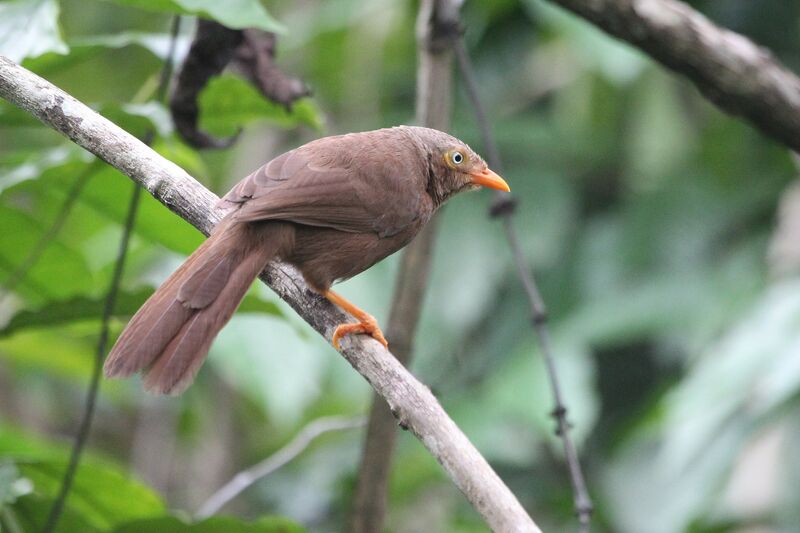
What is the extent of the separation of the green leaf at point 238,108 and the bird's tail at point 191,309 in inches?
27.9

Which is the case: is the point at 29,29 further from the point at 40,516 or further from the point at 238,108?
the point at 40,516

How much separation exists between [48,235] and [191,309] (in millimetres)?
730

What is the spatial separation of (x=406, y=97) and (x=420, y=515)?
2.53 m

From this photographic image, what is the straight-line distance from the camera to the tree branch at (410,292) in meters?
3.26

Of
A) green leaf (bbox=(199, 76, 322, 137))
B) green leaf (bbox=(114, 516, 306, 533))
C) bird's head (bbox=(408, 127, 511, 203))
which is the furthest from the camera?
bird's head (bbox=(408, 127, 511, 203))

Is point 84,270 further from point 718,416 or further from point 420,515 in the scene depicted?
point 420,515

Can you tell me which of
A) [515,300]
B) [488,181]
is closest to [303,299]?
[488,181]

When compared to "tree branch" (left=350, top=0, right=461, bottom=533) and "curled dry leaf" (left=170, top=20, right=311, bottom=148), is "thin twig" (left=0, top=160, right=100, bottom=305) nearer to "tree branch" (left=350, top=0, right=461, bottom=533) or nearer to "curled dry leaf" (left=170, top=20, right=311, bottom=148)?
"curled dry leaf" (left=170, top=20, right=311, bottom=148)

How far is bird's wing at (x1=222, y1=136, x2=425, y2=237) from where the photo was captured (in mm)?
2840

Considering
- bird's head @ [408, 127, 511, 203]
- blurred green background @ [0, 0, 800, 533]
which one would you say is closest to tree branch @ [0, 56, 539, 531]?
blurred green background @ [0, 0, 800, 533]

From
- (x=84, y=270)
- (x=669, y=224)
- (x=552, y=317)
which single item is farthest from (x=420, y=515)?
(x=84, y=270)

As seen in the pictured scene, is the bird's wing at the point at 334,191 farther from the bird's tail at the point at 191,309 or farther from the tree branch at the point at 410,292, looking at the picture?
the tree branch at the point at 410,292

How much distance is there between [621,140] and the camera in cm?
603

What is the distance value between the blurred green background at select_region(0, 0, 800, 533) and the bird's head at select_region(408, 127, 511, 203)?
1.44 ft
